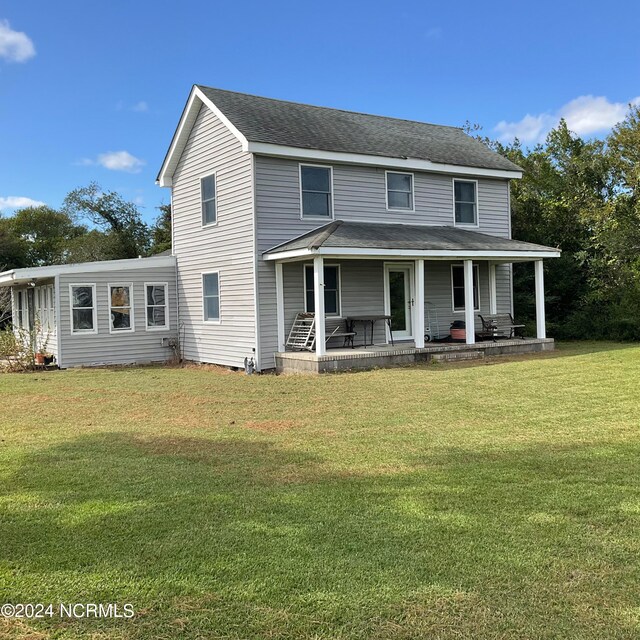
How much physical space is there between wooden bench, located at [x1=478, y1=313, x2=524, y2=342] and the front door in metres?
1.99

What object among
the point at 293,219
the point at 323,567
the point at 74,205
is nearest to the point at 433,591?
the point at 323,567

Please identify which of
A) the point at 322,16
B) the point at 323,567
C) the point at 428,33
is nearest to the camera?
the point at 323,567

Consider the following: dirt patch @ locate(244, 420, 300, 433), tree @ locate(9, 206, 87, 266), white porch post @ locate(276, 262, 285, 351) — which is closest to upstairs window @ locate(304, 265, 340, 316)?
white porch post @ locate(276, 262, 285, 351)

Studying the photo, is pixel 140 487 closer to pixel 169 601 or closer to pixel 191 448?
pixel 191 448

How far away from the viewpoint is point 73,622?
115 inches

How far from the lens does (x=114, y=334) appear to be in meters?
16.3

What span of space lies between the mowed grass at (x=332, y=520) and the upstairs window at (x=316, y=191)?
24.8 feet

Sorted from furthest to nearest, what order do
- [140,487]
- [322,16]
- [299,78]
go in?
1. [299,78]
2. [322,16]
3. [140,487]

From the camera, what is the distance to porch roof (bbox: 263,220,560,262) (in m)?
13.0

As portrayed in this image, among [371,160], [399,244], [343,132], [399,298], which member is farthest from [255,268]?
[343,132]

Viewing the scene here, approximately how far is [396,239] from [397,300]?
8.47 ft

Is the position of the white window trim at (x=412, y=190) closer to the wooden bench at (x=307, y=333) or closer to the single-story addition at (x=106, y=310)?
the wooden bench at (x=307, y=333)

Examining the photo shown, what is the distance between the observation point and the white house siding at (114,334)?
15695 mm

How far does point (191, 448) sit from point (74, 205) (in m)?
42.7
